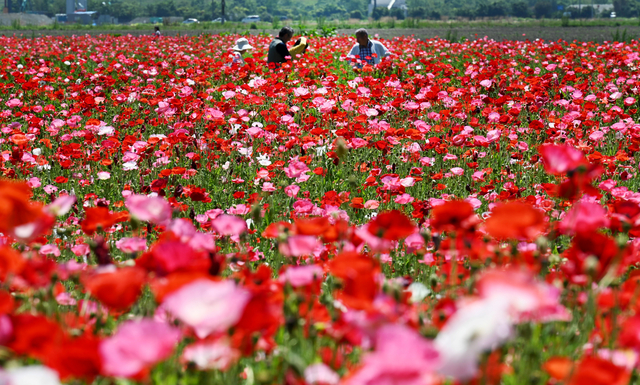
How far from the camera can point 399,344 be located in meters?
0.74

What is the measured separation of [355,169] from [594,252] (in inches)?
119

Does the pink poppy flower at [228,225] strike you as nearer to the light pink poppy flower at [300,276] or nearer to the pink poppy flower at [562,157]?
the light pink poppy flower at [300,276]

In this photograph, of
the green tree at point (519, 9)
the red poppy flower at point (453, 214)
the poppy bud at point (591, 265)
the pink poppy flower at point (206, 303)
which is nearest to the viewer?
the pink poppy flower at point (206, 303)

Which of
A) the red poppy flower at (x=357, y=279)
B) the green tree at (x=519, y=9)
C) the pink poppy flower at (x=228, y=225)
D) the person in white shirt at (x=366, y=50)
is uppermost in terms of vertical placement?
the green tree at (x=519, y=9)

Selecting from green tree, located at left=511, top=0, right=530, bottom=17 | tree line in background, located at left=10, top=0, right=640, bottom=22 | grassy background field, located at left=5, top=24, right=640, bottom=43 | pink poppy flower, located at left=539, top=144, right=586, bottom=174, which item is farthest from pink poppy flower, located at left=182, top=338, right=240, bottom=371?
green tree, located at left=511, top=0, right=530, bottom=17

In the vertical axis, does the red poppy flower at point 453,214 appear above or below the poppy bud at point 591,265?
above

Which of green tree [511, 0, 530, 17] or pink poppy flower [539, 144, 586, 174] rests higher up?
green tree [511, 0, 530, 17]

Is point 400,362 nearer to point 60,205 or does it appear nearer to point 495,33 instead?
point 60,205

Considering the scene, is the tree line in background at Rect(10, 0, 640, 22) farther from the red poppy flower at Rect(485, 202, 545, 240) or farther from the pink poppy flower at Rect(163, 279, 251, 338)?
the pink poppy flower at Rect(163, 279, 251, 338)

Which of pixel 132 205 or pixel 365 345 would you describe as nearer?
pixel 365 345

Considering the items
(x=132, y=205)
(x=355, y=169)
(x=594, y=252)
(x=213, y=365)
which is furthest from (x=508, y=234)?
(x=355, y=169)

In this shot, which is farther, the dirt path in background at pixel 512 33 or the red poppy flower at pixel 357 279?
the dirt path in background at pixel 512 33

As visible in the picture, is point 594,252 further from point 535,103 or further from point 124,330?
point 535,103

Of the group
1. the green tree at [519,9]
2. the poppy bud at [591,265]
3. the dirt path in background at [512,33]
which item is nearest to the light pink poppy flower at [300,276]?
the poppy bud at [591,265]
